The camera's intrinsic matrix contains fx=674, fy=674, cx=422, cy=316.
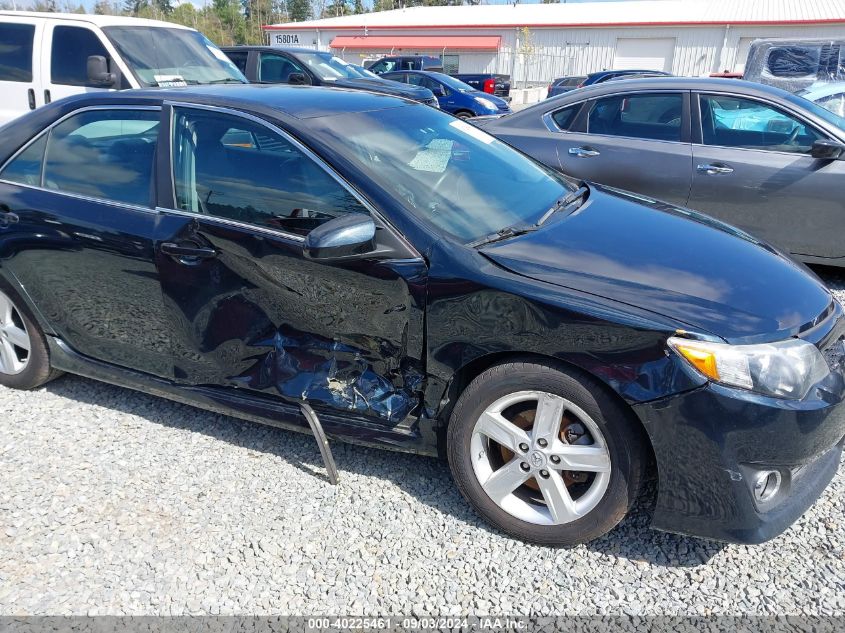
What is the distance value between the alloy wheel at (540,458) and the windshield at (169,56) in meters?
6.23

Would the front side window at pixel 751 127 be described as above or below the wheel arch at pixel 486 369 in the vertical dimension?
above

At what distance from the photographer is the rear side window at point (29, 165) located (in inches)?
132

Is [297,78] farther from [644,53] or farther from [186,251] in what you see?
[644,53]

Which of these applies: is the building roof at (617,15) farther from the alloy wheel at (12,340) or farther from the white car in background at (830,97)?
the alloy wheel at (12,340)

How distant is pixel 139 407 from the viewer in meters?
3.56

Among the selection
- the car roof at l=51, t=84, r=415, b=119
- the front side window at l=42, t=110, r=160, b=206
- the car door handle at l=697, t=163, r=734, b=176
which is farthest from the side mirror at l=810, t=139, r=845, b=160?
the front side window at l=42, t=110, r=160, b=206

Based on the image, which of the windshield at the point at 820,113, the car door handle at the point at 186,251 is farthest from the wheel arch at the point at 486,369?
the windshield at the point at 820,113

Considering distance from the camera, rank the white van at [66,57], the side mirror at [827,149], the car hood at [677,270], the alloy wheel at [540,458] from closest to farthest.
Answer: the car hood at [677,270], the alloy wheel at [540,458], the side mirror at [827,149], the white van at [66,57]

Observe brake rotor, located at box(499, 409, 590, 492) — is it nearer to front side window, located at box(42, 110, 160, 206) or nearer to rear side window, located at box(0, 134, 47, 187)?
front side window, located at box(42, 110, 160, 206)

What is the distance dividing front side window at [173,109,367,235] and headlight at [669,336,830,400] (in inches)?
51.9

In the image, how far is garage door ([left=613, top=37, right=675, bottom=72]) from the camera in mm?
33812

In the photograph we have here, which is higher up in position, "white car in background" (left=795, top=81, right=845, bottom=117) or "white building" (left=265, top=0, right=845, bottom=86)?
"white building" (left=265, top=0, right=845, bottom=86)

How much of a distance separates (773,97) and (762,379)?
3.79m

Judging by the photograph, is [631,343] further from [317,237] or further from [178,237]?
[178,237]
